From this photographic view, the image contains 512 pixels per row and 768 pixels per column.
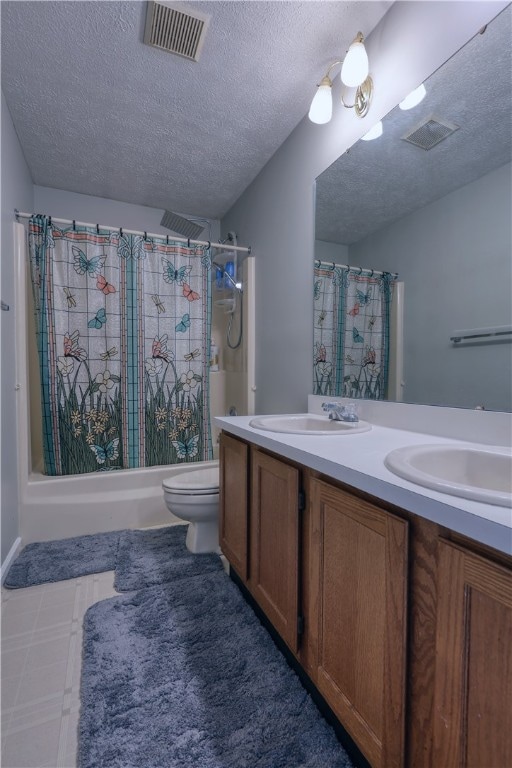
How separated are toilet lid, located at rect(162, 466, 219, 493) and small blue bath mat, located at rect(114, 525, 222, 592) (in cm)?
37

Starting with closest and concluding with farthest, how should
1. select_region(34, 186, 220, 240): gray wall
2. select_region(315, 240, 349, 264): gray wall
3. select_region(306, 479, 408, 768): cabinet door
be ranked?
select_region(306, 479, 408, 768): cabinet door
select_region(315, 240, 349, 264): gray wall
select_region(34, 186, 220, 240): gray wall

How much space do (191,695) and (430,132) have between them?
1976 millimetres

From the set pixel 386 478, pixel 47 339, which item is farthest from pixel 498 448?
pixel 47 339

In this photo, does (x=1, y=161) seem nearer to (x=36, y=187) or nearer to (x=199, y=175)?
Result: (x=36, y=187)

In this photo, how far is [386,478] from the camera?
0.68 m

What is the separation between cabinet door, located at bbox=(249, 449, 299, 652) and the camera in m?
1.03

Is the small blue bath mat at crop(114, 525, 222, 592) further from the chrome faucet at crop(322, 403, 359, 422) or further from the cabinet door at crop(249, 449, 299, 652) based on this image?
the chrome faucet at crop(322, 403, 359, 422)

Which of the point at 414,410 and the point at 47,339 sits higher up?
the point at 47,339

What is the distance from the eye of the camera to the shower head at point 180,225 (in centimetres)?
290

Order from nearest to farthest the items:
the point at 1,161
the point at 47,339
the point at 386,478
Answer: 1. the point at 386,478
2. the point at 1,161
3. the point at 47,339

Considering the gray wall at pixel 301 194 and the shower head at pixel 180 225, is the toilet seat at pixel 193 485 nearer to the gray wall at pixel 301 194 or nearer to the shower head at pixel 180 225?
the gray wall at pixel 301 194

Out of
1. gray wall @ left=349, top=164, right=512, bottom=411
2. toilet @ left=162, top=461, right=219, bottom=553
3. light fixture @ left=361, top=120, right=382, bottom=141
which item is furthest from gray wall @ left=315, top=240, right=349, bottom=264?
toilet @ left=162, top=461, right=219, bottom=553

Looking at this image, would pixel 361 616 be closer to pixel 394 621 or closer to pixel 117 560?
pixel 394 621

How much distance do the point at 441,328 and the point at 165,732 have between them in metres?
1.43
